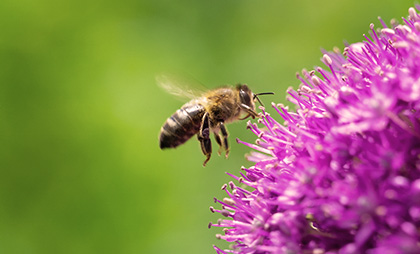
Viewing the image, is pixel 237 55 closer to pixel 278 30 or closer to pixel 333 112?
pixel 278 30

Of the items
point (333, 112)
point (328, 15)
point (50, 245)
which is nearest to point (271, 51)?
point (328, 15)

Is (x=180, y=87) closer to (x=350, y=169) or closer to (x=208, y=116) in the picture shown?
(x=208, y=116)

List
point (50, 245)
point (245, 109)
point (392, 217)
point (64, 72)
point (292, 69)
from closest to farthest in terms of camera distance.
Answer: point (392, 217) → point (245, 109) → point (50, 245) → point (64, 72) → point (292, 69)

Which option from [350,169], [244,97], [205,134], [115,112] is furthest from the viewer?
[115,112]

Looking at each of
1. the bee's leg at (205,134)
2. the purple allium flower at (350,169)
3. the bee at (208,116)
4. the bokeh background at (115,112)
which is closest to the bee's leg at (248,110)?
the bee at (208,116)

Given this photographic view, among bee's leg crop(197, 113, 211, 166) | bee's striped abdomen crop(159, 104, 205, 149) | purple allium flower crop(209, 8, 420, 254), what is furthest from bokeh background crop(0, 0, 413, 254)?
purple allium flower crop(209, 8, 420, 254)

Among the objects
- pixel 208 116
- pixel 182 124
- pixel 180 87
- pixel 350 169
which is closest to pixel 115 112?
pixel 180 87

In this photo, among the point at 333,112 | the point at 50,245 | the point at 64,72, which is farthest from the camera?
the point at 64,72
